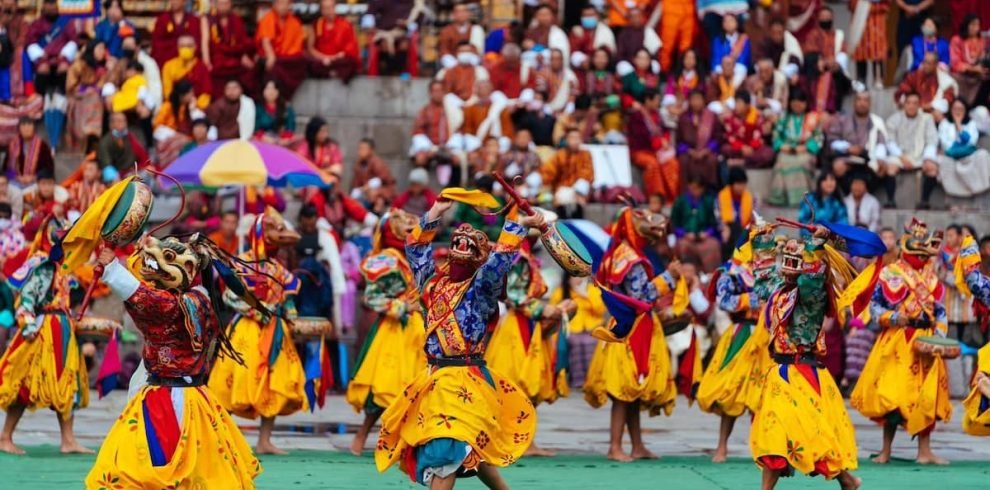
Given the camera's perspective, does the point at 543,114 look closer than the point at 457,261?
No

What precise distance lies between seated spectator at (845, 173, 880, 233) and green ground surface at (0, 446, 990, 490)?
275 inches

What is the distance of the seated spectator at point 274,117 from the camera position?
23359 millimetres

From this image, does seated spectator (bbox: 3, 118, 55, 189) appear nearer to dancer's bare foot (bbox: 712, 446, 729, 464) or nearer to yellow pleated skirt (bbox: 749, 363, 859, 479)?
dancer's bare foot (bbox: 712, 446, 729, 464)

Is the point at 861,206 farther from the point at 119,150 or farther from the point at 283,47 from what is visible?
the point at 119,150

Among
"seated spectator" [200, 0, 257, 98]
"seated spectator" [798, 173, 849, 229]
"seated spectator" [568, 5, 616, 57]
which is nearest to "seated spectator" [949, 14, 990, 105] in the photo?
"seated spectator" [798, 173, 849, 229]

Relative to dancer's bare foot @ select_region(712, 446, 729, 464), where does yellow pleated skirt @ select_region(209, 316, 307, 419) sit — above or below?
above

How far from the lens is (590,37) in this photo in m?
25.2

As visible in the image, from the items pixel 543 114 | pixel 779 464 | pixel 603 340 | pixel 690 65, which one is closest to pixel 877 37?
pixel 690 65

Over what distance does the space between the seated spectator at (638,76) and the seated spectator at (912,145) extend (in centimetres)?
280

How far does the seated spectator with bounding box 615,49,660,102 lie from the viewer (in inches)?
949

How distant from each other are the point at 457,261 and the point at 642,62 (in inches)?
495

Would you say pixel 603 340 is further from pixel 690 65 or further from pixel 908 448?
pixel 690 65

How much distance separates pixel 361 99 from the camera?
2516 centimetres

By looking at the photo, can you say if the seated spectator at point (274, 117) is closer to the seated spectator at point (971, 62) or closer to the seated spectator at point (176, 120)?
the seated spectator at point (176, 120)
